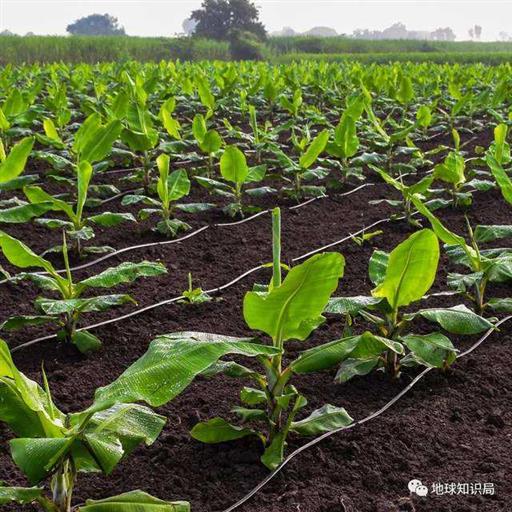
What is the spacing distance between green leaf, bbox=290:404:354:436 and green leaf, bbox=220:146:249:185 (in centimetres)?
193

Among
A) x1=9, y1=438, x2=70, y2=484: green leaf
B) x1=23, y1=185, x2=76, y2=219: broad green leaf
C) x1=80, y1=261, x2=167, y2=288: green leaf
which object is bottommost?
x1=9, y1=438, x2=70, y2=484: green leaf

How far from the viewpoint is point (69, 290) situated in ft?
7.66

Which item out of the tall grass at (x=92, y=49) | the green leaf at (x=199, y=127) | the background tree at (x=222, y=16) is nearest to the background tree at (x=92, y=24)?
the background tree at (x=222, y=16)

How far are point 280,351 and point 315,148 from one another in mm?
2417

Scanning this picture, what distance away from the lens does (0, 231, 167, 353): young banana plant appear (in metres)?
2.17

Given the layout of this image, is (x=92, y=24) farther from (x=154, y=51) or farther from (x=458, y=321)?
(x=458, y=321)

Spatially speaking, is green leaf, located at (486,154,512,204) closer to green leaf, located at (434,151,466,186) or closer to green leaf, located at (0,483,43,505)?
green leaf, located at (434,151,466,186)

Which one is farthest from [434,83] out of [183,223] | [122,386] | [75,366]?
[122,386]

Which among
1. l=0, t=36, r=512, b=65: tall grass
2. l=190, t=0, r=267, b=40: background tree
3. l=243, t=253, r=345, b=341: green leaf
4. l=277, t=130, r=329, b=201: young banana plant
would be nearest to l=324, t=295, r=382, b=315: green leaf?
l=243, t=253, r=345, b=341: green leaf

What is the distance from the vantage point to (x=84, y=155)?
3.53 meters

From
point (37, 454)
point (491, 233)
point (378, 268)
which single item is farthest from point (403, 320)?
point (37, 454)

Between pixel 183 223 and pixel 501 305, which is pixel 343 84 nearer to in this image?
pixel 183 223

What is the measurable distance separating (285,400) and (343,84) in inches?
333

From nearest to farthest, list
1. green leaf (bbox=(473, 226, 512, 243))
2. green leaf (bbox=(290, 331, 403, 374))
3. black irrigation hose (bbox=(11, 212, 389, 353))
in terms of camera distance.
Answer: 1. green leaf (bbox=(290, 331, 403, 374))
2. black irrigation hose (bbox=(11, 212, 389, 353))
3. green leaf (bbox=(473, 226, 512, 243))
